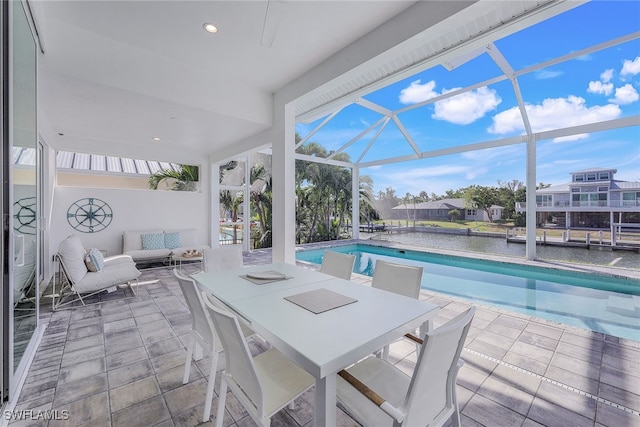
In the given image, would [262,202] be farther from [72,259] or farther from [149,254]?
[72,259]

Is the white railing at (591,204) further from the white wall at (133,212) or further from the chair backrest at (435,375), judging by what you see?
the white wall at (133,212)

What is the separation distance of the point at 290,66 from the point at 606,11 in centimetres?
462

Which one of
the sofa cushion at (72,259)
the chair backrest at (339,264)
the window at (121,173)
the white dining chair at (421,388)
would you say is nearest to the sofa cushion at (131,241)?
the window at (121,173)

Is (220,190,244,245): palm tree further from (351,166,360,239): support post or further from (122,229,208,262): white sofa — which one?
(351,166,360,239): support post

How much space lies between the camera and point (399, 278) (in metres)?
2.30

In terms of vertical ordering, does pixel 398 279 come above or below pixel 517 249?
above

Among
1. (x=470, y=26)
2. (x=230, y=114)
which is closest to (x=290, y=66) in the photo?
(x=230, y=114)

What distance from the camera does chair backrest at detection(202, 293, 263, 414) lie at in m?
1.17

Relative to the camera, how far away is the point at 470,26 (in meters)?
2.57

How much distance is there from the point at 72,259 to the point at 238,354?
3828 millimetres

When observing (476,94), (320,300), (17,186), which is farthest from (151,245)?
(476,94)

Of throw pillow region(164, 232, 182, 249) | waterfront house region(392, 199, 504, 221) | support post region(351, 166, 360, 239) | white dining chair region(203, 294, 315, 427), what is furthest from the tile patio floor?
support post region(351, 166, 360, 239)

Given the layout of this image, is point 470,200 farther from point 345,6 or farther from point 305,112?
point 345,6

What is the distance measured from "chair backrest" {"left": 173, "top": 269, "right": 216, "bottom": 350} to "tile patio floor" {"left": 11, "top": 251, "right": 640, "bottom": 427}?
44cm
